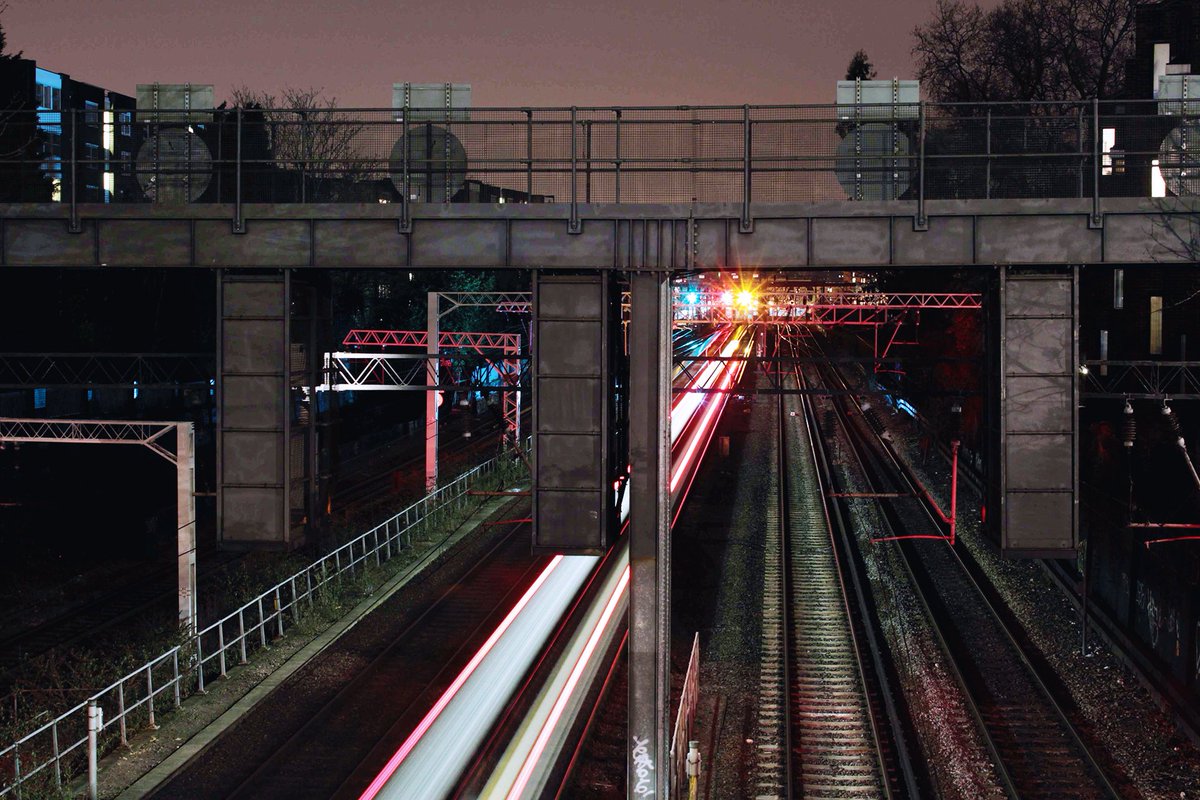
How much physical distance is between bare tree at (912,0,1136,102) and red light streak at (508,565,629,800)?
28426 millimetres

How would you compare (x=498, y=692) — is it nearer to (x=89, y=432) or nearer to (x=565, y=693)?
(x=565, y=693)

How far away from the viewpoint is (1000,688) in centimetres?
2241

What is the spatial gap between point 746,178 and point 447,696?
10.3 metres

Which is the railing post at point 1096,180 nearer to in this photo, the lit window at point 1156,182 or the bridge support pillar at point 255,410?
the lit window at point 1156,182

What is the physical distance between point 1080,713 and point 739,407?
163ft

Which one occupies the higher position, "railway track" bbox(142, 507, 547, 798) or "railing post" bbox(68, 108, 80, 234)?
"railing post" bbox(68, 108, 80, 234)

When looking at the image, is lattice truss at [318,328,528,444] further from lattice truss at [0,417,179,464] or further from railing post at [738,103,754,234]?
railing post at [738,103,754,234]

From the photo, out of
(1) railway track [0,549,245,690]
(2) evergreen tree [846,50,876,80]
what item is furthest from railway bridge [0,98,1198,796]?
(2) evergreen tree [846,50,876,80]

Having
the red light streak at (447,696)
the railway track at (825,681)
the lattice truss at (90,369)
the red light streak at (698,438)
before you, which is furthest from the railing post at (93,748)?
the red light streak at (698,438)

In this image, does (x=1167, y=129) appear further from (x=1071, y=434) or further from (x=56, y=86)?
(x=56, y=86)

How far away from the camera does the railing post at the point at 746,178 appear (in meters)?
14.1

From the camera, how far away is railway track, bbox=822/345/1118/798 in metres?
18.0

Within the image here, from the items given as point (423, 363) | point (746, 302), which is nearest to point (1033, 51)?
point (746, 302)

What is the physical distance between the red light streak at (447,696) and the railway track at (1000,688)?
8211mm
